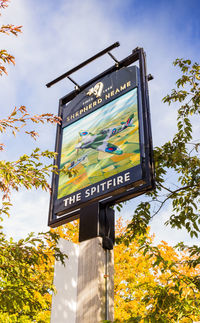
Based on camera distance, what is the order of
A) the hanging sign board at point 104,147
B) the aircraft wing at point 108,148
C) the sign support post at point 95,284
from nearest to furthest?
1. the sign support post at point 95,284
2. the hanging sign board at point 104,147
3. the aircraft wing at point 108,148

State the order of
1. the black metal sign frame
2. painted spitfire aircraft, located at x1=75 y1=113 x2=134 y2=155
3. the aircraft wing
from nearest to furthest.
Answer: the black metal sign frame, the aircraft wing, painted spitfire aircraft, located at x1=75 y1=113 x2=134 y2=155

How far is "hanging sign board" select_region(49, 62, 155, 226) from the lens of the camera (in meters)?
5.07

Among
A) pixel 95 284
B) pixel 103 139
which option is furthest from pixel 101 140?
pixel 95 284

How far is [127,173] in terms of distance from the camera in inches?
199

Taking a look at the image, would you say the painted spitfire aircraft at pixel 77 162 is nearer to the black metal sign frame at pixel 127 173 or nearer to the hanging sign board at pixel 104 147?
the hanging sign board at pixel 104 147

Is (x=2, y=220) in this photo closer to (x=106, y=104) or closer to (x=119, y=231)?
(x=106, y=104)

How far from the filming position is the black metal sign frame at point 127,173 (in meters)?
4.91

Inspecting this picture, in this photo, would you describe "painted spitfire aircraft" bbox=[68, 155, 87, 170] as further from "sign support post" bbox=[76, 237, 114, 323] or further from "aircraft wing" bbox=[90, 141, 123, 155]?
"sign support post" bbox=[76, 237, 114, 323]

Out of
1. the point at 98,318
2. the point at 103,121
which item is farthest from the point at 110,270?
the point at 103,121

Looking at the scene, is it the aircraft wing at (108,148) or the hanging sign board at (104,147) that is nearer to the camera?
the hanging sign board at (104,147)

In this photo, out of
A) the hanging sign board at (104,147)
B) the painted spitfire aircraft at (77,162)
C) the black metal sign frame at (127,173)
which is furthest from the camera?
the painted spitfire aircraft at (77,162)

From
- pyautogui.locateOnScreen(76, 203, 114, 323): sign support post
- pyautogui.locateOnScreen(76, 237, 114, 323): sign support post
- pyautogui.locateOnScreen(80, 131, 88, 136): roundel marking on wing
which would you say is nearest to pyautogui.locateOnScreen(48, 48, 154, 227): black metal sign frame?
pyautogui.locateOnScreen(76, 203, 114, 323): sign support post

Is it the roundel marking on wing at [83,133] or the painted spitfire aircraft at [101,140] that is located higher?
the roundel marking on wing at [83,133]

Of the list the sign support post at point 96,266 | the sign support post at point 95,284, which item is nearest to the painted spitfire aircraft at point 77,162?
the sign support post at point 96,266
